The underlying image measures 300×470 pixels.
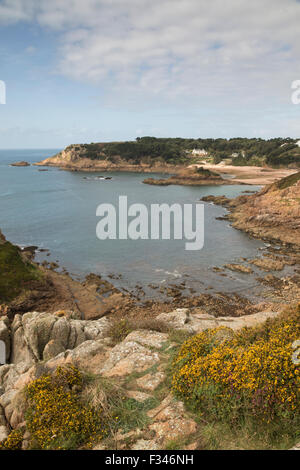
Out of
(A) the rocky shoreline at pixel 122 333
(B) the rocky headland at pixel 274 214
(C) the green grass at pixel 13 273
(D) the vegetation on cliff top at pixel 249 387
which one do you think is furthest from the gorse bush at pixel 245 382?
(B) the rocky headland at pixel 274 214

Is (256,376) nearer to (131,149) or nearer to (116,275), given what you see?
(116,275)

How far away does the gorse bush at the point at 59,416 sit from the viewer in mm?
6570

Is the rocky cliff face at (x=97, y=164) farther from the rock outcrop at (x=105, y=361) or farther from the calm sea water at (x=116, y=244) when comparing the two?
the rock outcrop at (x=105, y=361)

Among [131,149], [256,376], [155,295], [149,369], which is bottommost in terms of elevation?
[155,295]

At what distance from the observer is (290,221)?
44.7 metres

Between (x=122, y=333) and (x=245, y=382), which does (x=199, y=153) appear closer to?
Answer: (x=122, y=333)

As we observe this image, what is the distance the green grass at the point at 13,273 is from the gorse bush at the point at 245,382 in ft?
67.1

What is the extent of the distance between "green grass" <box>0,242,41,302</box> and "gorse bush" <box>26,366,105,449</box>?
1842cm

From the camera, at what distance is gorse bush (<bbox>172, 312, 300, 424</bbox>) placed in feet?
21.6

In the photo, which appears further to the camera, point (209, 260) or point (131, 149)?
point (131, 149)

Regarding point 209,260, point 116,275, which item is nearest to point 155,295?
point 116,275

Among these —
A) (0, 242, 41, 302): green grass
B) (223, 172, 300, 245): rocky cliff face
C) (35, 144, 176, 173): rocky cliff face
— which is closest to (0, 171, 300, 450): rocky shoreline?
(0, 242, 41, 302): green grass
